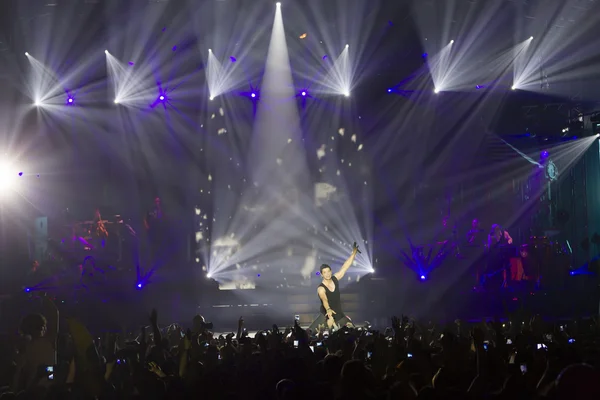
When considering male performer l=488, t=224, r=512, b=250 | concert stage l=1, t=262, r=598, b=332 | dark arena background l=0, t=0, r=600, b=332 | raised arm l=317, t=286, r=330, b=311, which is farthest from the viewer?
male performer l=488, t=224, r=512, b=250

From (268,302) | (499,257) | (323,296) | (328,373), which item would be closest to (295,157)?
(268,302)

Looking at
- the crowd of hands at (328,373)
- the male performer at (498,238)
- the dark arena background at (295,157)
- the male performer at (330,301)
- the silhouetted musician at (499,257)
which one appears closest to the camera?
the crowd of hands at (328,373)

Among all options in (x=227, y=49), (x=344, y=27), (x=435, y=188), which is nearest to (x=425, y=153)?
(x=435, y=188)

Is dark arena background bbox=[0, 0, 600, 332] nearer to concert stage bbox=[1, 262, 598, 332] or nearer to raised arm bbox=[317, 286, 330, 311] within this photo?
concert stage bbox=[1, 262, 598, 332]

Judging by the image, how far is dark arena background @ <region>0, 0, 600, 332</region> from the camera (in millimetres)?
18672

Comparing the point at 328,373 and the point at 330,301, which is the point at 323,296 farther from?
the point at 328,373

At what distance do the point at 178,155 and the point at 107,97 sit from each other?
2983mm

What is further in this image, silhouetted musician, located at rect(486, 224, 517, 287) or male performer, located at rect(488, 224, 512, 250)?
male performer, located at rect(488, 224, 512, 250)

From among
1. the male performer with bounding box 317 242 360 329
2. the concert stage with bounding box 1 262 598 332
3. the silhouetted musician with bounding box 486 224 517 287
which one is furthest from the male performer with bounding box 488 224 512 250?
the male performer with bounding box 317 242 360 329

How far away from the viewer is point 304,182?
77.3 feet

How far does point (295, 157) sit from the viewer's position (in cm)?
2358

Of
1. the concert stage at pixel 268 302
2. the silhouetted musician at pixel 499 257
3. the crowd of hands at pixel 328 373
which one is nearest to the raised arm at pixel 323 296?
the concert stage at pixel 268 302

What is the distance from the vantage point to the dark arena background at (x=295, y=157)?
18672 millimetres

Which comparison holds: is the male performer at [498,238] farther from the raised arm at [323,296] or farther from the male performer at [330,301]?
the raised arm at [323,296]
